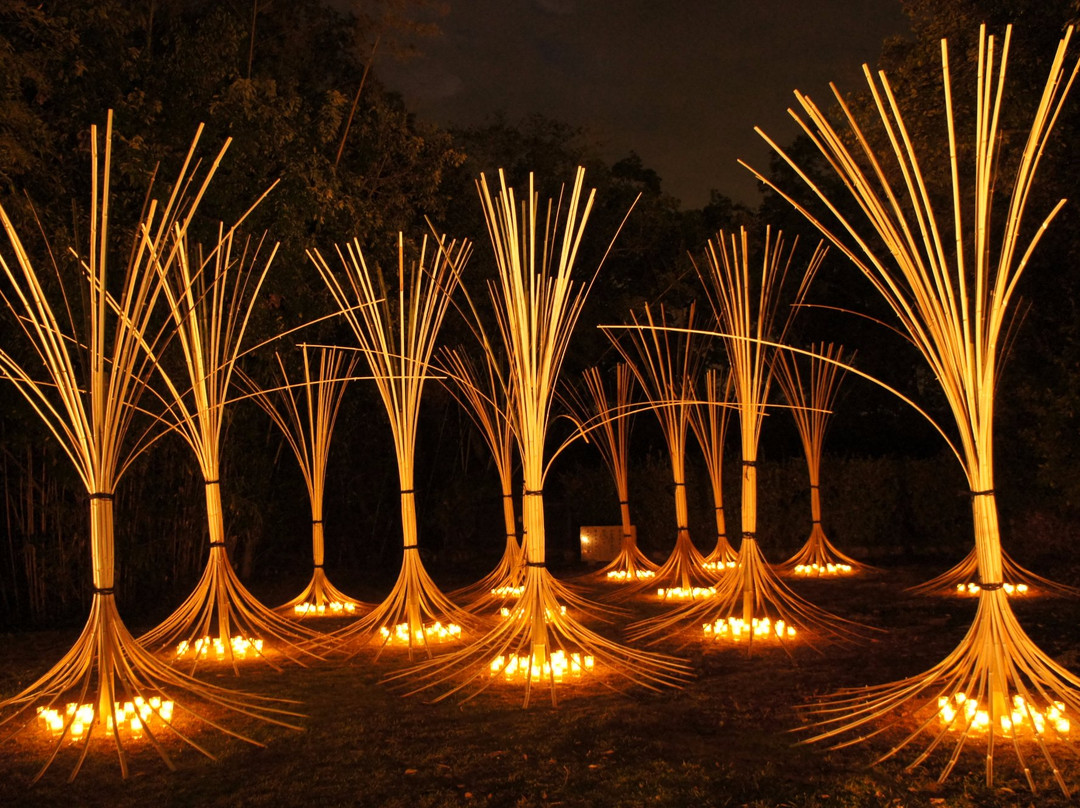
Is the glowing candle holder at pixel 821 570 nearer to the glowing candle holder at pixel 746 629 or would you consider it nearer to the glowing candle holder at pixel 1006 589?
the glowing candle holder at pixel 1006 589

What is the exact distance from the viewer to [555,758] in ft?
12.3

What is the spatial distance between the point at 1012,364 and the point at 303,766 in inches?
307

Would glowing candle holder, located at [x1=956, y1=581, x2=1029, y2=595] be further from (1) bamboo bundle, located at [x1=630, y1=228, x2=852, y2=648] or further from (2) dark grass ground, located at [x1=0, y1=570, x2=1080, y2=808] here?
(2) dark grass ground, located at [x1=0, y1=570, x2=1080, y2=808]

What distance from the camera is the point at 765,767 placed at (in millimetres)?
3541

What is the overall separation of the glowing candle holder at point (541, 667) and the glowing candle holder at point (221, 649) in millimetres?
1878

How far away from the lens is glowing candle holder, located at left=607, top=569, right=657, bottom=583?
9602mm

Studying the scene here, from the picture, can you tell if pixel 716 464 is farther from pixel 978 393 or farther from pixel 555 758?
pixel 555 758

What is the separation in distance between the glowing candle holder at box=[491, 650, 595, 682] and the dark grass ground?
8.5 inches

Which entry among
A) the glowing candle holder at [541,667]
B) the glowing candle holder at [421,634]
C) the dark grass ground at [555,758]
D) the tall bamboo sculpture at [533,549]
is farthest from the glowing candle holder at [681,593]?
the glowing candle holder at [541,667]

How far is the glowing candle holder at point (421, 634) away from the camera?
6.46 meters

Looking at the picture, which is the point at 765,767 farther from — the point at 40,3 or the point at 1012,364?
the point at 40,3

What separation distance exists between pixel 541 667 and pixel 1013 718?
2.33 metres

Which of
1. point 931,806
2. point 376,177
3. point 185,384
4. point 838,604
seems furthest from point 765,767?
point 376,177

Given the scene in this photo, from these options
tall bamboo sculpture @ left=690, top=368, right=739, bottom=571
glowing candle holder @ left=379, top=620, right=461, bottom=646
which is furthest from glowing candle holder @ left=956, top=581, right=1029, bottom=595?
glowing candle holder @ left=379, top=620, right=461, bottom=646
